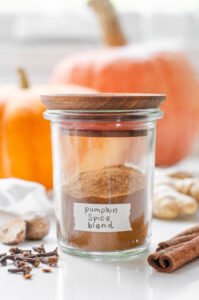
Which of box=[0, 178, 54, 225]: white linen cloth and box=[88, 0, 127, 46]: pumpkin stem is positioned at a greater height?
box=[88, 0, 127, 46]: pumpkin stem

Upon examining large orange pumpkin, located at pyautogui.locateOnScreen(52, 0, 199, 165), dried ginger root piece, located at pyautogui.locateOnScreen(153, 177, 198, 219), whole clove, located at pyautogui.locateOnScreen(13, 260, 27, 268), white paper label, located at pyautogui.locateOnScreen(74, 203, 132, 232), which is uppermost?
large orange pumpkin, located at pyautogui.locateOnScreen(52, 0, 199, 165)

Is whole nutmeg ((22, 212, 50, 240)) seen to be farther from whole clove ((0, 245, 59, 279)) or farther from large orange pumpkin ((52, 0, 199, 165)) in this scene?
large orange pumpkin ((52, 0, 199, 165))

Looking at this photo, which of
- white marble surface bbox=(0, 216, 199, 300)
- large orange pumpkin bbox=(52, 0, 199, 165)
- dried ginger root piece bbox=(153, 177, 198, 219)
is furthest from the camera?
large orange pumpkin bbox=(52, 0, 199, 165)

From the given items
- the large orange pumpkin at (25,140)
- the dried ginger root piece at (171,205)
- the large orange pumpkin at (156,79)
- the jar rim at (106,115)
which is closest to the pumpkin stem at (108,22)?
the large orange pumpkin at (156,79)

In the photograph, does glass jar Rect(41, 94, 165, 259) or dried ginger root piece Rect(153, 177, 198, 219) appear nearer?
glass jar Rect(41, 94, 165, 259)

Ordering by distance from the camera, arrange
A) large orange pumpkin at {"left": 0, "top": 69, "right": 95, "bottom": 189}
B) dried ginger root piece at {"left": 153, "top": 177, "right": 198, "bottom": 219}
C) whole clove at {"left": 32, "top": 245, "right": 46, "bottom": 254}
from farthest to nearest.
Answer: large orange pumpkin at {"left": 0, "top": 69, "right": 95, "bottom": 189} → dried ginger root piece at {"left": 153, "top": 177, "right": 198, "bottom": 219} → whole clove at {"left": 32, "top": 245, "right": 46, "bottom": 254}

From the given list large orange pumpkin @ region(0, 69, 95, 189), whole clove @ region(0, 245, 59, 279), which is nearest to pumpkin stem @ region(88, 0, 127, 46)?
large orange pumpkin @ region(0, 69, 95, 189)
